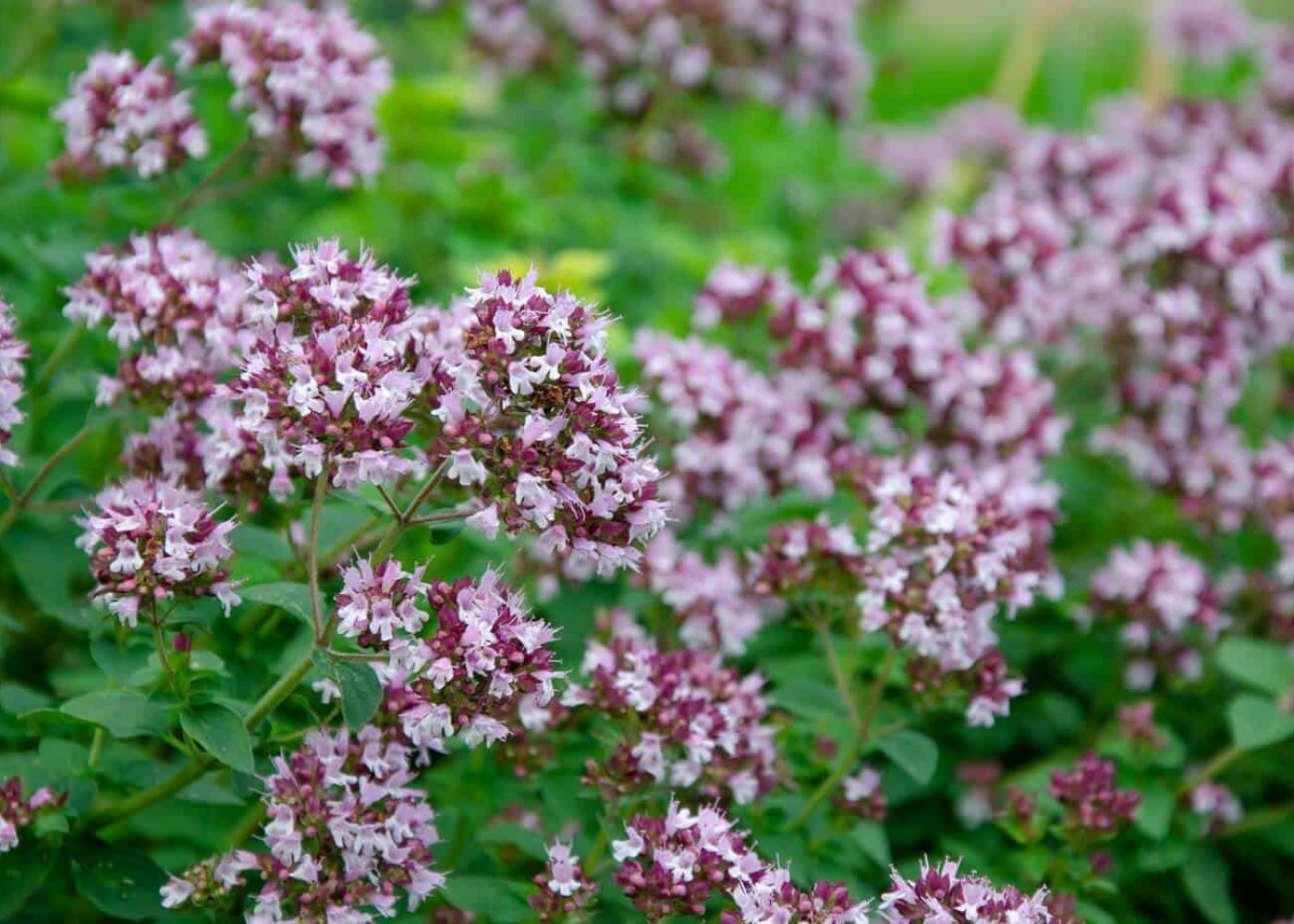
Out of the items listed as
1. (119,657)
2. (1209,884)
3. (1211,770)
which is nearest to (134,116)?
(119,657)

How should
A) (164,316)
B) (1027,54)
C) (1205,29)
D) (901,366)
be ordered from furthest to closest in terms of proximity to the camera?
(1027,54)
(1205,29)
(901,366)
(164,316)

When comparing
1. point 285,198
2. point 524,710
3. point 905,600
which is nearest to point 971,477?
point 905,600

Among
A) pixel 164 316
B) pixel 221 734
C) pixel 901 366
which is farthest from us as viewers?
pixel 901 366

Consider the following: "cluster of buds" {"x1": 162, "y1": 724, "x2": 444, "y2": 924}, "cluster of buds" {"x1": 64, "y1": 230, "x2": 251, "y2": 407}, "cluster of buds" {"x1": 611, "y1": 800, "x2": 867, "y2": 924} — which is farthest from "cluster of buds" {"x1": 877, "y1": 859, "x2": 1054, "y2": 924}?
"cluster of buds" {"x1": 64, "y1": 230, "x2": 251, "y2": 407}

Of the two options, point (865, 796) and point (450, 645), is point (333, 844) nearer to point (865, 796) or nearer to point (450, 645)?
point (450, 645)

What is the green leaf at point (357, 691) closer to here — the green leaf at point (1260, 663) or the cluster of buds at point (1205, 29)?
the green leaf at point (1260, 663)

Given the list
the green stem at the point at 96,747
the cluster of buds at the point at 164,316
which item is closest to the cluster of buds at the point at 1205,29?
the cluster of buds at the point at 164,316

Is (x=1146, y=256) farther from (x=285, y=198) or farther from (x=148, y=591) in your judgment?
(x=148, y=591)
